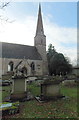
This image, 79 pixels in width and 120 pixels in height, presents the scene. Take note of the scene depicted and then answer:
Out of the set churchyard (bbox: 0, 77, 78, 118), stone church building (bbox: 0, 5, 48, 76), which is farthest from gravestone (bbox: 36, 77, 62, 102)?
stone church building (bbox: 0, 5, 48, 76)

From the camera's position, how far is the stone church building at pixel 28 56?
24.4 m

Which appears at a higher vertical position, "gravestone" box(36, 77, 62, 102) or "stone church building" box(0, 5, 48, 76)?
"stone church building" box(0, 5, 48, 76)

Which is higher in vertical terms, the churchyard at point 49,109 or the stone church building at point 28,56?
the stone church building at point 28,56

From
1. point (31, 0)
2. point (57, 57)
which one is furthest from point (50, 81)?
point (57, 57)

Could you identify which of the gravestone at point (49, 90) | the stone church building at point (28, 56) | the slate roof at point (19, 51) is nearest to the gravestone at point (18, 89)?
the gravestone at point (49, 90)

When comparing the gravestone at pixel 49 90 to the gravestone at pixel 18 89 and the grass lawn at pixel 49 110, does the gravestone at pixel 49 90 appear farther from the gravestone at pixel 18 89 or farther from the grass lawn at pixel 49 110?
the gravestone at pixel 18 89

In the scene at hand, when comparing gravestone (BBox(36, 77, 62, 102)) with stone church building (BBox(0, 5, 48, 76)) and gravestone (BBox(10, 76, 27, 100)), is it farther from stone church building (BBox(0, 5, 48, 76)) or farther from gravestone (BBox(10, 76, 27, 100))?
stone church building (BBox(0, 5, 48, 76))

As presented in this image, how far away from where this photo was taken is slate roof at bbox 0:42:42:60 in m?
25.5

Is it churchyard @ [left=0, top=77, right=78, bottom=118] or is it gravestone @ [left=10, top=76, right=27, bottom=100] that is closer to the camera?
churchyard @ [left=0, top=77, right=78, bottom=118]

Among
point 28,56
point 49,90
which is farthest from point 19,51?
point 49,90

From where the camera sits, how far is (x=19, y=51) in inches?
1081

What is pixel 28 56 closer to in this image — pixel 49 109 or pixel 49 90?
pixel 49 90

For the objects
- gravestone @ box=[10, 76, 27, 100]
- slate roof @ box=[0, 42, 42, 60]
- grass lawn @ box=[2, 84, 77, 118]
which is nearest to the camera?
grass lawn @ box=[2, 84, 77, 118]

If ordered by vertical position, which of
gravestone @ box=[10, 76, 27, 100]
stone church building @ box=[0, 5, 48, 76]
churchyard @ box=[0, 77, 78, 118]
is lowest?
churchyard @ box=[0, 77, 78, 118]
